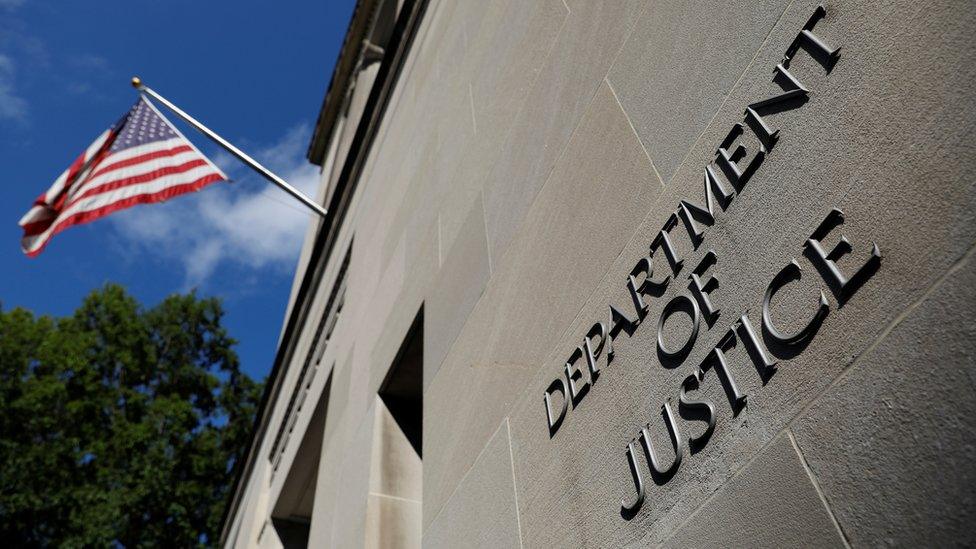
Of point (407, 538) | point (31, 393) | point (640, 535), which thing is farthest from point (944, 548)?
point (31, 393)

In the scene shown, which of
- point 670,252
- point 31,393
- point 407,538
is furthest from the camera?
point 31,393

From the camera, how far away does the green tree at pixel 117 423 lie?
2261cm

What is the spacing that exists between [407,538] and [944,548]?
449 centimetres

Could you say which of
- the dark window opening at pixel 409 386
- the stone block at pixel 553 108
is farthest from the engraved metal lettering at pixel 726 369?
the dark window opening at pixel 409 386

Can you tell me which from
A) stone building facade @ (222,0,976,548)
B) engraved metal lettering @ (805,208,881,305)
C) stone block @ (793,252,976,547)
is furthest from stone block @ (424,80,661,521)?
stone block @ (793,252,976,547)

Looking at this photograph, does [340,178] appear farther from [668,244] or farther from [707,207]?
[707,207]

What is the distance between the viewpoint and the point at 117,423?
2577 centimetres

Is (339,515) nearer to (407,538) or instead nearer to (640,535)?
(407,538)

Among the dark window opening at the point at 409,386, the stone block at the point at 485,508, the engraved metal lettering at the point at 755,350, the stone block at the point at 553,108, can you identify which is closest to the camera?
the engraved metal lettering at the point at 755,350

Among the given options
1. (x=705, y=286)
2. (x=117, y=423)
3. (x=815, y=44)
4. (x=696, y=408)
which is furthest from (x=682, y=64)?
(x=117, y=423)

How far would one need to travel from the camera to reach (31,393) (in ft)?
79.7

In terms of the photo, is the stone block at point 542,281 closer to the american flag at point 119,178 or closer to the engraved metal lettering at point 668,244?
the engraved metal lettering at point 668,244

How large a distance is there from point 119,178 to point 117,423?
702 inches

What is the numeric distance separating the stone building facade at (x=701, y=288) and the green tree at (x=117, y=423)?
20.6m
